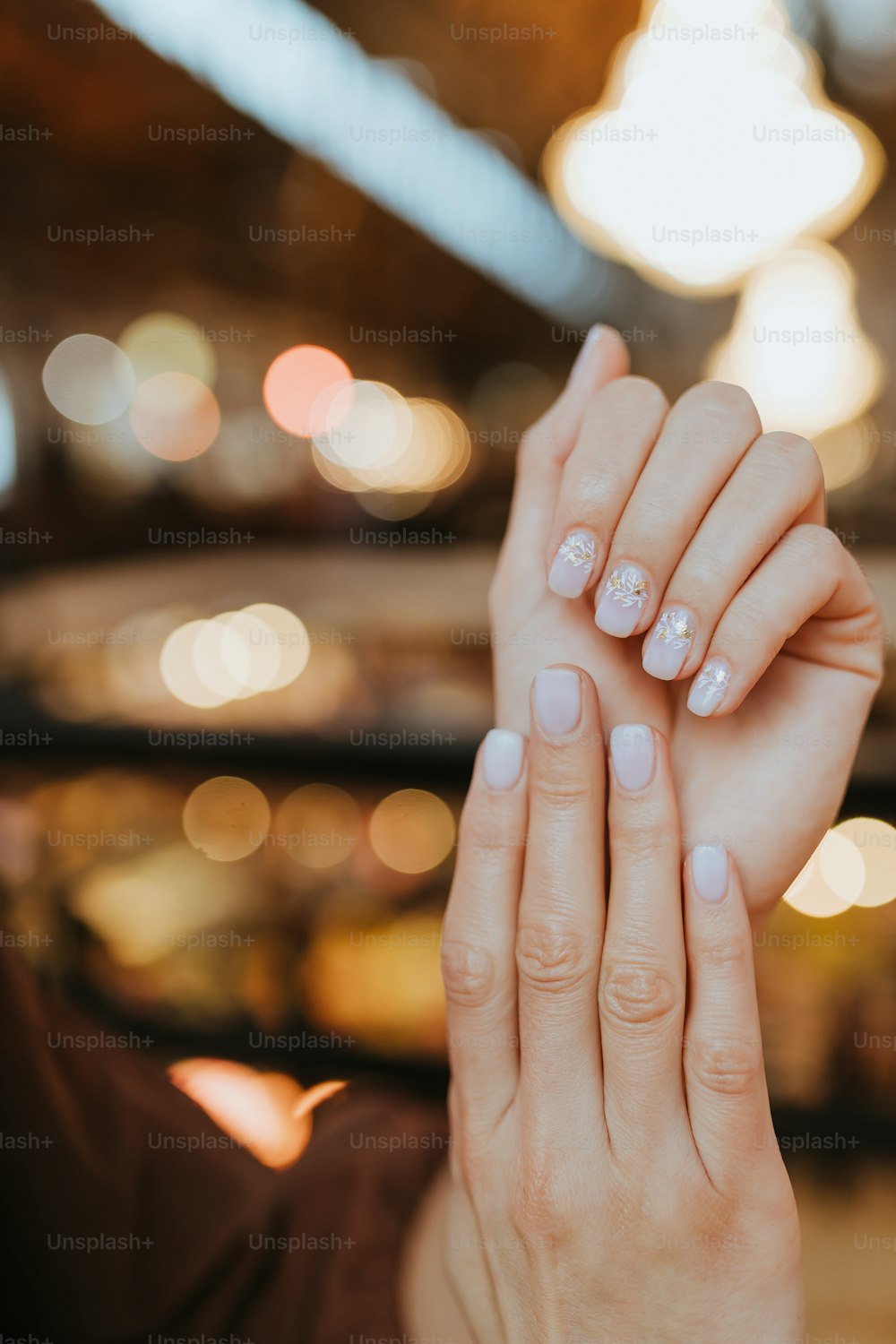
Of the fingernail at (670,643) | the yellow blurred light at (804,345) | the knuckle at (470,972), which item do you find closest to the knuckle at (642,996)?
the knuckle at (470,972)

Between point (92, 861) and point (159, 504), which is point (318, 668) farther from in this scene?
point (159, 504)

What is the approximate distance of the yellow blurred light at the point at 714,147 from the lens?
1.98 metres

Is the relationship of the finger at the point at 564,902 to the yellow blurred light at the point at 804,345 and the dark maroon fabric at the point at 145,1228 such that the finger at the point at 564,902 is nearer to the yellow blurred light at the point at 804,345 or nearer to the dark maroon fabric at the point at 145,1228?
the dark maroon fabric at the point at 145,1228

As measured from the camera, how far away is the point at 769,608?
1.99 feet

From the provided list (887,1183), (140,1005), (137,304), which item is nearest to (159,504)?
(137,304)

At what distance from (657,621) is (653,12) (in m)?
1.99

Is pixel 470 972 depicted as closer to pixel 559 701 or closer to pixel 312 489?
pixel 559 701

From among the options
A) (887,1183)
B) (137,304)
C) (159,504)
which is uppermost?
(137,304)

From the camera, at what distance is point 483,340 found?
5547 millimetres

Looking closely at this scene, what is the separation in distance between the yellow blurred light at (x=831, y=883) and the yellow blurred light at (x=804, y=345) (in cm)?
175

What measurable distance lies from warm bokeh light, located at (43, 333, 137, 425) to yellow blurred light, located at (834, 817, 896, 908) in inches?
131

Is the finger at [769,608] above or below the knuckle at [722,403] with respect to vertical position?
below

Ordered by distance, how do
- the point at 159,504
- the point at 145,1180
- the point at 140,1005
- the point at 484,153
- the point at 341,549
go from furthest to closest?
1. the point at 159,504
2. the point at 484,153
3. the point at 341,549
4. the point at 140,1005
5. the point at 145,1180

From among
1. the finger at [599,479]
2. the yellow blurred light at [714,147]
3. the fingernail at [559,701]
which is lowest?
the fingernail at [559,701]
